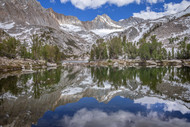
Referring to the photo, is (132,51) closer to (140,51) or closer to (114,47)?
(140,51)

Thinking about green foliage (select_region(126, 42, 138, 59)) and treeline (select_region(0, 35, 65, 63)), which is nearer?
treeline (select_region(0, 35, 65, 63))

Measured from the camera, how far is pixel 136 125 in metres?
8.77

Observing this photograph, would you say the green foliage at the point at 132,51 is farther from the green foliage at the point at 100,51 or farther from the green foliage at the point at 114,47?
the green foliage at the point at 100,51

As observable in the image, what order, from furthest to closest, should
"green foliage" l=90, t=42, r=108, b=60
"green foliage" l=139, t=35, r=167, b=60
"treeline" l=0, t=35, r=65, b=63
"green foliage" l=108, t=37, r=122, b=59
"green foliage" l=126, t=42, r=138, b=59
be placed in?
"green foliage" l=126, t=42, r=138, b=59 → "green foliage" l=108, t=37, r=122, b=59 → "green foliage" l=90, t=42, r=108, b=60 → "green foliage" l=139, t=35, r=167, b=60 → "treeline" l=0, t=35, r=65, b=63

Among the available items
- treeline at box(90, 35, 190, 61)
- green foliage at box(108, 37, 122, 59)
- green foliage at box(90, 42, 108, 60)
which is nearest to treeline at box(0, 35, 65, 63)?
green foliage at box(90, 42, 108, 60)

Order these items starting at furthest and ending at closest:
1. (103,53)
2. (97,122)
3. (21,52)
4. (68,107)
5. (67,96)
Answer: (103,53), (21,52), (67,96), (68,107), (97,122)

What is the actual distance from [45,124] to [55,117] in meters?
1.23

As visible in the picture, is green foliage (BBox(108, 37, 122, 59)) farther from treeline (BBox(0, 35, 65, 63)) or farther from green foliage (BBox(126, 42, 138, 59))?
treeline (BBox(0, 35, 65, 63))

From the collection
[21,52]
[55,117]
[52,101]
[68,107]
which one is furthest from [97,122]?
[21,52]

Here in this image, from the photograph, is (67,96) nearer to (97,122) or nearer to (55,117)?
(55,117)

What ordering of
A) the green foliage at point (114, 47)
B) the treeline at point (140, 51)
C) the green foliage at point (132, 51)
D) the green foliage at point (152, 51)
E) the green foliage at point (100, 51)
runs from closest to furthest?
the green foliage at point (152, 51) < the treeline at point (140, 51) < the green foliage at point (100, 51) < the green foliage at point (114, 47) < the green foliage at point (132, 51)

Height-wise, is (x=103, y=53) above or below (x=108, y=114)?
above

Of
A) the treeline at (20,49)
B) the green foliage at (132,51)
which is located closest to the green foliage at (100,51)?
the green foliage at (132,51)

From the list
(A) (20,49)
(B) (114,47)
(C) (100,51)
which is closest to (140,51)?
(B) (114,47)
